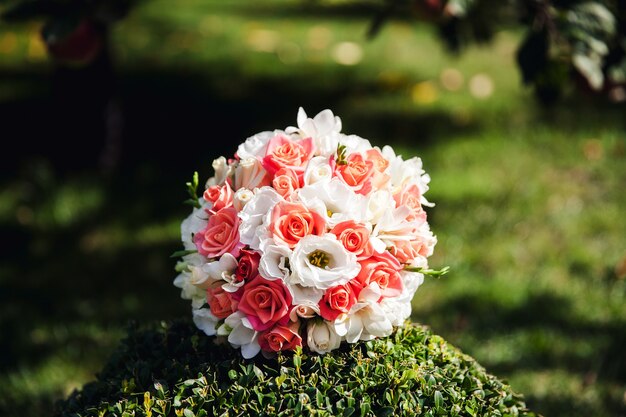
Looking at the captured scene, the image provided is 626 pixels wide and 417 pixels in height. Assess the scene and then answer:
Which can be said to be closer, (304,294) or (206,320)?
(304,294)

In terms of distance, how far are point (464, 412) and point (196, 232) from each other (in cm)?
73

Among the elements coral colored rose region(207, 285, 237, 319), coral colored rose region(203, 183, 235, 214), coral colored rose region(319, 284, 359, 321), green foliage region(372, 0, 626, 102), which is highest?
green foliage region(372, 0, 626, 102)

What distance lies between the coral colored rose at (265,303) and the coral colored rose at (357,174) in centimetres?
28

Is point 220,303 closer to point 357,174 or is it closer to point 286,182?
point 286,182

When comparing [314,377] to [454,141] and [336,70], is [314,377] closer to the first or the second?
[454,141]

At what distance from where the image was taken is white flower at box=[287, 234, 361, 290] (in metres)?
1.56

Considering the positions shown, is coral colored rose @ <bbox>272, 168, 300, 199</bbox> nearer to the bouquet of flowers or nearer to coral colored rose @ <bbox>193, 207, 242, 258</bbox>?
the bouquet of flowers

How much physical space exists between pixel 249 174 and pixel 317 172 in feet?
0.58

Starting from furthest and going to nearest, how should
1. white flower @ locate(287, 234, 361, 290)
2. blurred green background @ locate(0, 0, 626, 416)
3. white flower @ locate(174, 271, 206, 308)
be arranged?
blurred green background @ locate(0, 0, 626, 416) → white flower @ locate(174, 271, 206, 308) → white flower @ locate(287, 234, 361, 290)

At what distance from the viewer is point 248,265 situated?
65.4 inches

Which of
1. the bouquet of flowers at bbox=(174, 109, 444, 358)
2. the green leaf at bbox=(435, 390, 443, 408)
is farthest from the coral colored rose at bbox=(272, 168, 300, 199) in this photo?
the green leaf at bbox=(435, 390, 443, 408)

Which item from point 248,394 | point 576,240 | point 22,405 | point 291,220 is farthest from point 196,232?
point 576,240

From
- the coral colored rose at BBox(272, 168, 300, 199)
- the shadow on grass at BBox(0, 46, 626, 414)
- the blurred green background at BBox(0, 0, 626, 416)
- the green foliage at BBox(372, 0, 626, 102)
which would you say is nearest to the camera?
the coral colored rose at BBox(272, 168, 300, 199)

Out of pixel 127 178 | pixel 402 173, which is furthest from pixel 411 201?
pixel 127 178
